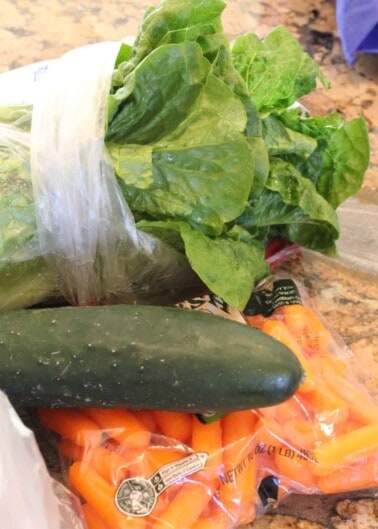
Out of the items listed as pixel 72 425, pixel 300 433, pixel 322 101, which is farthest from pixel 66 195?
pixel 322 101

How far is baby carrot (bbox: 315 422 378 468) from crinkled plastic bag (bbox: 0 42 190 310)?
0.25 metres

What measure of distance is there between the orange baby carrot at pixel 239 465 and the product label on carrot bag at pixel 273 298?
140mm

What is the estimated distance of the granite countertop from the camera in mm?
675

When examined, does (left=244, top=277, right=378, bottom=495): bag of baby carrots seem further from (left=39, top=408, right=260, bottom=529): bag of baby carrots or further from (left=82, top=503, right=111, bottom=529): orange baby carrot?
(left=82, top=503, right=111, bottom=529): orange baby carrot

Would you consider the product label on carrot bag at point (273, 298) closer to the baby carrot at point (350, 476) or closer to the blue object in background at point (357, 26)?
the baby carrot at point (350, 476)

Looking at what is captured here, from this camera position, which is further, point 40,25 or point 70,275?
point 40,25

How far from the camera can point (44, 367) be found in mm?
606

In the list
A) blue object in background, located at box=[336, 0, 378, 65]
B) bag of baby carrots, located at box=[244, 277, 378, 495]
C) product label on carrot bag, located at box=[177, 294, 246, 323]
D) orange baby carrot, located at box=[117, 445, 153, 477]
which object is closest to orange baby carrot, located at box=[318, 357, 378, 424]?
bag of baby carrots, located at box=[244, 277, 378, 495]

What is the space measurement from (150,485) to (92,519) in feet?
0.20

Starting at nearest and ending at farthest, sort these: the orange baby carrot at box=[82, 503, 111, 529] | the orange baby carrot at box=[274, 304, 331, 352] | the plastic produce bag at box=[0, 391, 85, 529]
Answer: the plastic produce bag at box=[0, 391, 85, 529] < the orange baby carrot at box=[82, 503, 111, 529] < the orange baby carrot at box=[274, 304, 331, 352]

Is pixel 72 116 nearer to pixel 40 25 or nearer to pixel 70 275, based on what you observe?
pixel 70 275

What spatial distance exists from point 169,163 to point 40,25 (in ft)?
2.31

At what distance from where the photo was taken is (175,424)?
25.9 inches

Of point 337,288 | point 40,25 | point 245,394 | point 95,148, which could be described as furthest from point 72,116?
point 40,25
